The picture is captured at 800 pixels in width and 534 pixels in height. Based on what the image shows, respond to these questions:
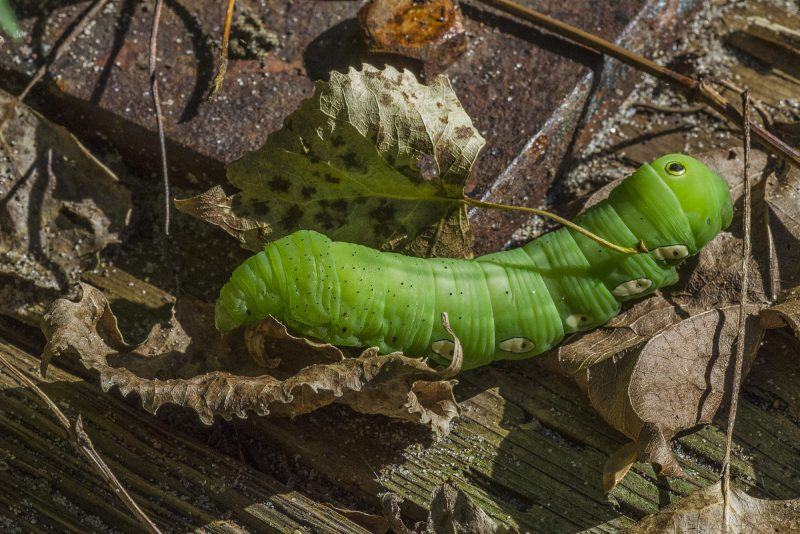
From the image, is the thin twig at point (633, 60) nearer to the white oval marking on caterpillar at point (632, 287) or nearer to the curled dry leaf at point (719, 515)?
the white oval marking on caterpillar at point (632, 287)

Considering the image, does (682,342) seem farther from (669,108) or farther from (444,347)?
(669,108)

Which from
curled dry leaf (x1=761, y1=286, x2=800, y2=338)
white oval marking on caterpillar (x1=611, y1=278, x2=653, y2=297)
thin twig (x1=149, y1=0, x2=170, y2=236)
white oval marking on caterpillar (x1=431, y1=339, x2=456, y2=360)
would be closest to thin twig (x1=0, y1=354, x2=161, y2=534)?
thin twig (x1=149, y1=0, x2=170, y2=236)

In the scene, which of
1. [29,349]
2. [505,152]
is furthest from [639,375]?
[29,349]

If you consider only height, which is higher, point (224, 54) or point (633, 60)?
point (633, 60)

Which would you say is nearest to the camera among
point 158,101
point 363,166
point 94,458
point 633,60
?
point 94,458

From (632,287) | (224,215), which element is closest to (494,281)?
(632,287)

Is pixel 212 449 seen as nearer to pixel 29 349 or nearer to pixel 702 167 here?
pixel 29 349

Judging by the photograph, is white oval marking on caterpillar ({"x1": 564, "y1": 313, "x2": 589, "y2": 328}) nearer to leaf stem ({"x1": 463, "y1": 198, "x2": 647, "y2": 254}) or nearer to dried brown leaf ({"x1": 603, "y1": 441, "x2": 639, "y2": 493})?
leaf stem ({"x1": 463, "y1": 198, "x2": 647, "y2": 254})
